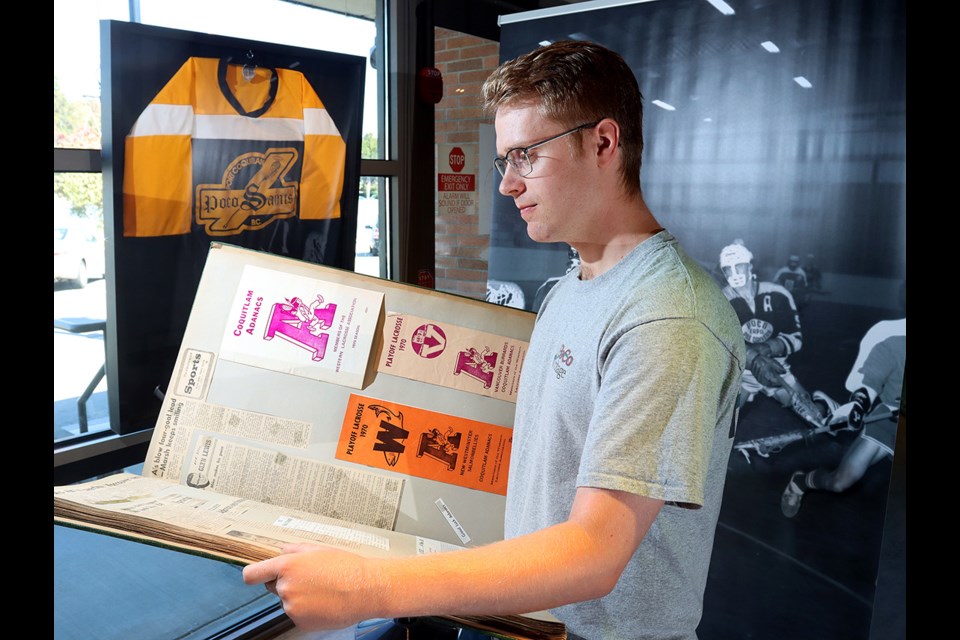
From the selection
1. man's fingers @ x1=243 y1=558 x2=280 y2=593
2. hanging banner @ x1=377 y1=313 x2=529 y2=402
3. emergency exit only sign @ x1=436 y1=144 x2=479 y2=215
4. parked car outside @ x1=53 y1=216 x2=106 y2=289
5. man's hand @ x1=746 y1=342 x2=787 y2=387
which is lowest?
man's fingers @ x1=243 y1=558 x2=280 y2=593

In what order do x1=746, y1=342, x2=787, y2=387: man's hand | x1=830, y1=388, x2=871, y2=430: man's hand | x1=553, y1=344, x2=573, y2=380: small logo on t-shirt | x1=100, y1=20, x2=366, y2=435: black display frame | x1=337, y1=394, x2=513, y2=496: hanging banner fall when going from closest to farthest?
x1=553, y1=344, x2=573, y2=380: small logo on t-shirt, x1=337, y1=394, x2=513, y2=496: hanging banner, x1=100, y1=20, x2=366, y2=435: black display frame, x1=830, y1=388, x2=871, y2=430: man's hand, x1=746, y1=342, x2=787, y2=387: man's hand

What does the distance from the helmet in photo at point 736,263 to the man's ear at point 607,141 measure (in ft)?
4.06

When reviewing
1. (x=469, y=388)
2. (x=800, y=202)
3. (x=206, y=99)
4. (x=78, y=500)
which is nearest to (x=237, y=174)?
(x=206, y=99)

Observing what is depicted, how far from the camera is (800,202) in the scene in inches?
80.3

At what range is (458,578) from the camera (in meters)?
0.78

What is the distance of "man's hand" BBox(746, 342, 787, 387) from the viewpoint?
2.11 meters

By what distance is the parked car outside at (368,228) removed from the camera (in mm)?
2758

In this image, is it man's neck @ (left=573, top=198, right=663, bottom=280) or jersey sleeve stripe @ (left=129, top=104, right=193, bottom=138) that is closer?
man's neck @ (left=573, top=198, right=663, bottom=280)

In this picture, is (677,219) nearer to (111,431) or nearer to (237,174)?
(237,174)

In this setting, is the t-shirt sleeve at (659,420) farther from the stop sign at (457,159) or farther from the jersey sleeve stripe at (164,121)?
the stop sign at (457,159)

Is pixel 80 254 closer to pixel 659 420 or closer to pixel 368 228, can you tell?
pixel 368 228

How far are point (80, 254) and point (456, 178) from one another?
152 cm

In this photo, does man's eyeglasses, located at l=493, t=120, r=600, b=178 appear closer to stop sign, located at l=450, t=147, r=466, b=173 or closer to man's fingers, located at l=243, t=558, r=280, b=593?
man's fingers, located at l=243, t=558, r=280, b=593

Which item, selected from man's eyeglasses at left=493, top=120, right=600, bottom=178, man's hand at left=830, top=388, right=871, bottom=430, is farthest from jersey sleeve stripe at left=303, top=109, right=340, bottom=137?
man's hand at left=830, top=388, right=871, bottom=430
